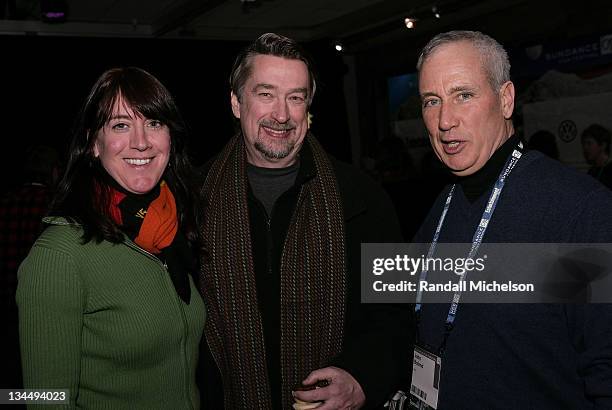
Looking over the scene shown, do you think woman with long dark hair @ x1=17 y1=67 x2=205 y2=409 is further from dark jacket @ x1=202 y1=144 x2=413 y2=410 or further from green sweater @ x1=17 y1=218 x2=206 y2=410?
dark jacket @ x1=202 y1=144 x2=413 y2=410

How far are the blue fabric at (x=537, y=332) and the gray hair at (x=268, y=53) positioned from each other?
3.05 feet

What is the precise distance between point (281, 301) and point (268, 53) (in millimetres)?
922

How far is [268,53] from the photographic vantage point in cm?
205

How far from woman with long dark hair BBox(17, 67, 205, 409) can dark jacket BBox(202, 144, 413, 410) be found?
0.30 metres

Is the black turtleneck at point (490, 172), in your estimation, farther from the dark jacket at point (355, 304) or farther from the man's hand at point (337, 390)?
the man's hand at point (337, 390)

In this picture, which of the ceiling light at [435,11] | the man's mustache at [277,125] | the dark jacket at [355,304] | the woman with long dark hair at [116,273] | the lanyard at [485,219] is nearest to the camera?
the woman with long dark hair at [116,273]

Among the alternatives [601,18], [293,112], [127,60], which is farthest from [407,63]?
[293,112]

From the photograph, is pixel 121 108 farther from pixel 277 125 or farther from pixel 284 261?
pixel 284 261

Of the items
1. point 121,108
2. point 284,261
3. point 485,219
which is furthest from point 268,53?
point 485,219

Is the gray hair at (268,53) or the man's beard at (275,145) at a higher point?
the gray hair at (268,53)

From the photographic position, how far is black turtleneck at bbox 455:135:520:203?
1518 millimetres

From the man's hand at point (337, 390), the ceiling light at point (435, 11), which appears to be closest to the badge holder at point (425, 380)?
the man's hand at point (337, 390)

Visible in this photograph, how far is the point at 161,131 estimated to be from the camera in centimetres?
173

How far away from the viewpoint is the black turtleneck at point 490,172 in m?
1.52
